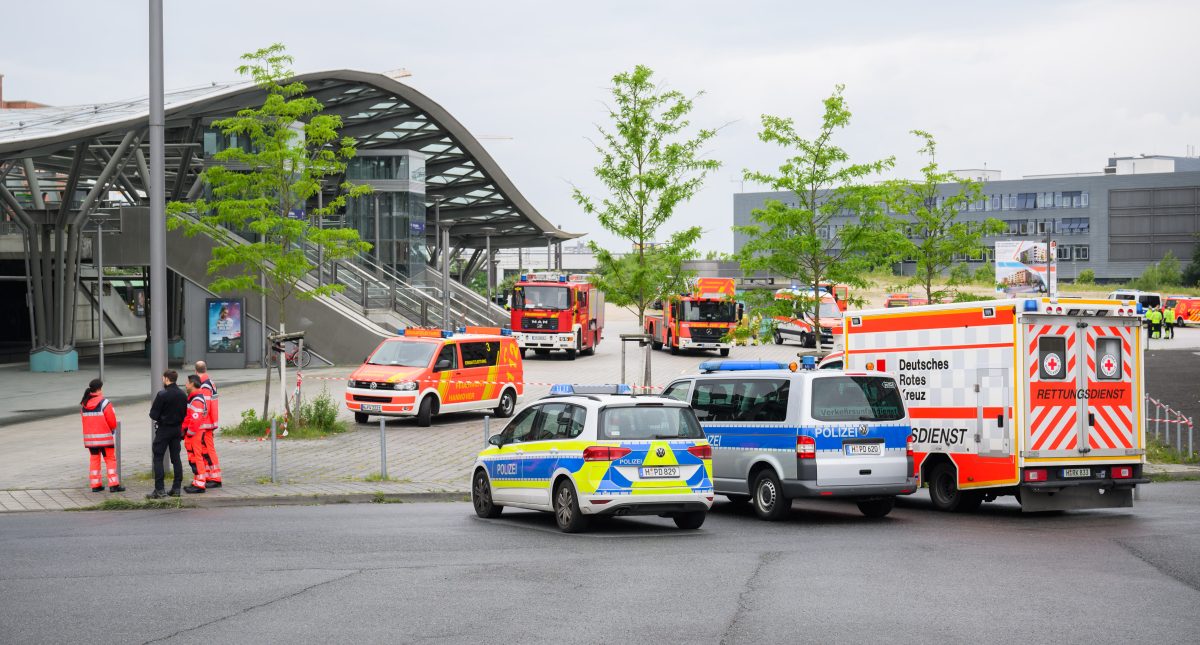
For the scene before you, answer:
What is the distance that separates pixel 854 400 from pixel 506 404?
15.0 metres

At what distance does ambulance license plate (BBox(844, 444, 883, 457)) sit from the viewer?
14.9m

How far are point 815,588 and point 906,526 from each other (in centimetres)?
509

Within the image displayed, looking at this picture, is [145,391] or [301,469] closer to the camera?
[301,469]

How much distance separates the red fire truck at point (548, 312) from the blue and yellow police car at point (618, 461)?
35023mm

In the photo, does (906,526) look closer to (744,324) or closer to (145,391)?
(744,324)

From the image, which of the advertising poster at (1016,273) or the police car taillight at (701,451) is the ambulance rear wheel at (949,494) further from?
the advertising poster at (1016,273)

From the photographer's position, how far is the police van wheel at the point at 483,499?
15.4m

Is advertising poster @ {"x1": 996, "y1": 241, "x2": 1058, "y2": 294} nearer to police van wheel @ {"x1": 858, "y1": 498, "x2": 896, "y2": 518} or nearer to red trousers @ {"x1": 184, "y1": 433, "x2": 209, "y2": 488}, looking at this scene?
police van wheel @ {"x1": 858, "y1": 498, "x2": 896, "y2": 518}

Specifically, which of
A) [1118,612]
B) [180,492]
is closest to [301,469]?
[180,492]

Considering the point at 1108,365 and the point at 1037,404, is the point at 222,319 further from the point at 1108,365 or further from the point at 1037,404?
the point at 1108,365

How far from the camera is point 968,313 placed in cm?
1633

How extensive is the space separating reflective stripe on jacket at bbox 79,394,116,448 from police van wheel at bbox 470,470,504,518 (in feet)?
17.2

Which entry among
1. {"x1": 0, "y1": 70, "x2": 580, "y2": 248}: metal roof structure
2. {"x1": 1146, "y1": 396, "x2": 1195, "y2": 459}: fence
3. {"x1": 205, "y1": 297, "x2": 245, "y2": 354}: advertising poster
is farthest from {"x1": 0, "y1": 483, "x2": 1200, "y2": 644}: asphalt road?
{"x1": 205, "y1": 297, "x2": 245, "y2": 354}: advertising poster

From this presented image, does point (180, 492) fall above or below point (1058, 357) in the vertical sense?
below
